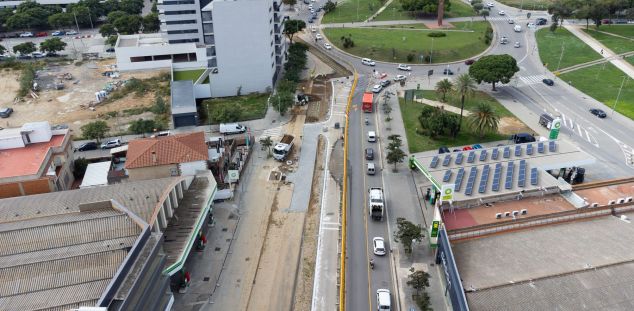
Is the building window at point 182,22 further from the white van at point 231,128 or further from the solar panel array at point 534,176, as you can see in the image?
the solar panel array at point 534,176

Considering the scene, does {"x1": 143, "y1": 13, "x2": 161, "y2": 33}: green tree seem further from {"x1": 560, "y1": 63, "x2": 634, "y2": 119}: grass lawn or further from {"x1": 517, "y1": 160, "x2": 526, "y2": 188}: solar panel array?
{"x1": 517, "y1": 160, "x2": 526, "y2": 188}: solar panel array

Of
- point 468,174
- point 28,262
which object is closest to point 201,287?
point 28,262

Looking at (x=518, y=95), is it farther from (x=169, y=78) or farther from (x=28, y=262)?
(x=28, y=262)

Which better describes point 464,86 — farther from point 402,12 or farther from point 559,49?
point 402,12

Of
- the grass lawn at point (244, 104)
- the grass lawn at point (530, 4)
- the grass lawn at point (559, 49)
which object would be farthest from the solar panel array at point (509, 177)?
the grass lawn at point (530, 4)

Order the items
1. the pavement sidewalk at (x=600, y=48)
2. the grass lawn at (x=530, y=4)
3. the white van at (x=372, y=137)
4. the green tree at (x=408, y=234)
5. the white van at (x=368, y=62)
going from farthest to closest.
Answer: the grass lawn at (x=530, y=4), the white van at (x=368, y=62), the pavement sidewalk at (x=600, y=48), the white van at (x=372, y=137), the green tree at (x=408, y=234)

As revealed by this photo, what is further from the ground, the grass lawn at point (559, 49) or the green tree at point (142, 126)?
the grass lawn at point (559, 49)

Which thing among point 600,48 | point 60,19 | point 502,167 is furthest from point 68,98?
point 600,48

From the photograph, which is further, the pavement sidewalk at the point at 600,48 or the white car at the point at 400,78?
the pavement sidewalk at the point at 600,48
